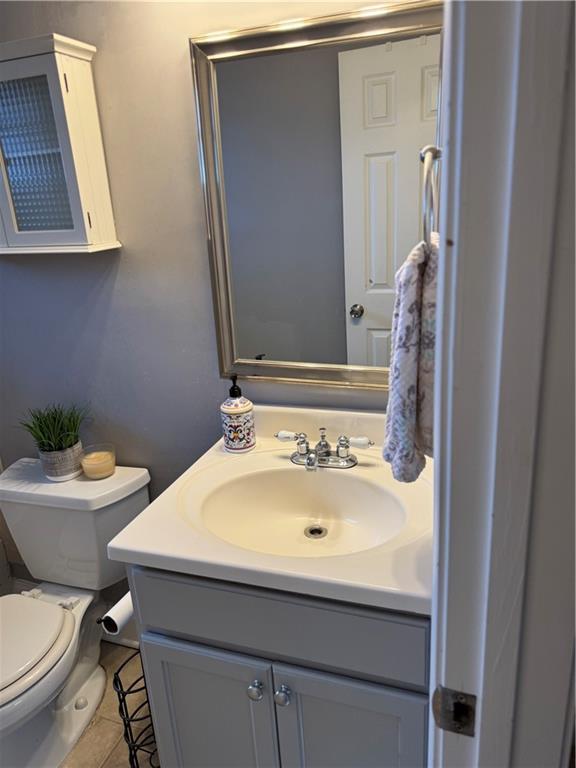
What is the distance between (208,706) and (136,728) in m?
0.62

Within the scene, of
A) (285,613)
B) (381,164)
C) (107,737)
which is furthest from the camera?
(107,737)

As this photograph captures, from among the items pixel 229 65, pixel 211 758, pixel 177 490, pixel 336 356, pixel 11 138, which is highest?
pixel 229 65

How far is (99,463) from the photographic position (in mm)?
1601

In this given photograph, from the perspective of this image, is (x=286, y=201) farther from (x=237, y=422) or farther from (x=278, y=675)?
(x=278, y=675)

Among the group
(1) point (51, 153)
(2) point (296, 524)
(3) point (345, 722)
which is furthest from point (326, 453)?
A: (1) point (51, 153)

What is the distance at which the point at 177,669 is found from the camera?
1141 millimetres

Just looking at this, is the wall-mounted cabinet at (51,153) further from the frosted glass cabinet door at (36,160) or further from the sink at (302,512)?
the sink at (302,512)

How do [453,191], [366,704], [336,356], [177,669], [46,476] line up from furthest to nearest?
1. [46,476]
2. [336,356]
3. [177,669]
4. [366,704]
5. [453,191]

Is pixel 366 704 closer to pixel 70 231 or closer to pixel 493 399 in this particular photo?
pixel 493 399

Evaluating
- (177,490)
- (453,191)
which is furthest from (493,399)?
(177,490)

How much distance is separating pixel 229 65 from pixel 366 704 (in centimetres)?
135

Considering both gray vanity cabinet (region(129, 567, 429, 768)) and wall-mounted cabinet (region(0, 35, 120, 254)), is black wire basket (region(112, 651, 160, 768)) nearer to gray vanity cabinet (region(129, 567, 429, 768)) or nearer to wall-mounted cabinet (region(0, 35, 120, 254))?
gray vanity cabinet (region(129, 567, 429, 768))

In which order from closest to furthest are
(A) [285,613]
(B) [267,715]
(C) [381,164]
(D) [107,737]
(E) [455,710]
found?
1. (E) [455,710]
2. (A) [285,613]
3. (B) [267,715]
4. (C) [381,164]
5. (D) [107,737]

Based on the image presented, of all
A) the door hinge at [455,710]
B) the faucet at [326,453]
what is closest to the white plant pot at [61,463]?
the faucet at [326,453]
